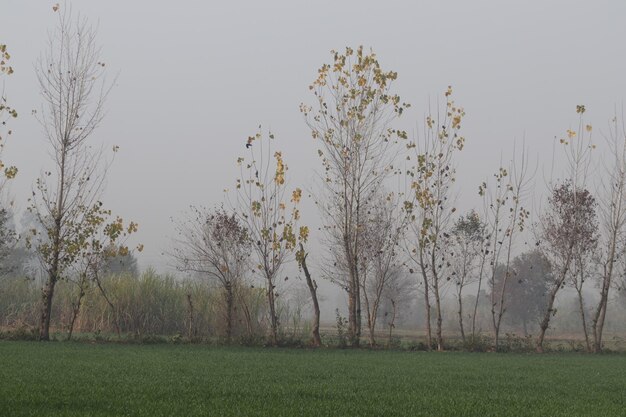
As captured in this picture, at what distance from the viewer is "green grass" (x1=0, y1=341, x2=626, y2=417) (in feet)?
23.0

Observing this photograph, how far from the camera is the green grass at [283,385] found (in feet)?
23.0

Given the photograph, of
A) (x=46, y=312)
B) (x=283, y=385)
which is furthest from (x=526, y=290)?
(x=283, y=385)

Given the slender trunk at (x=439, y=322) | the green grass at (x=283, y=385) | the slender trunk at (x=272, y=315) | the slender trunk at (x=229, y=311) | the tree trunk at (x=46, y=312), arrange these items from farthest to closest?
the slender trunk at (x=439, y=322) < the slender trunk at (x=272, y=315) < the slender trunk at (x=229, y=311) < the tree trunk at (x=46, y=312) < the green grass at (x=283, y=385)

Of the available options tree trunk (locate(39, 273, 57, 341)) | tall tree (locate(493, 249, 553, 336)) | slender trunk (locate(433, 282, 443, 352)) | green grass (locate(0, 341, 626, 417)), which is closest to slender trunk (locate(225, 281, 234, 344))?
green grass (locate(0, 341, 626, 417))

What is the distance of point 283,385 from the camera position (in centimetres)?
909

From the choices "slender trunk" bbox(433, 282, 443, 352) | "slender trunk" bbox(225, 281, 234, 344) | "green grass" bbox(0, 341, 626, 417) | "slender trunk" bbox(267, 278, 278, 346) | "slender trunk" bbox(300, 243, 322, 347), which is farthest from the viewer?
"slender trunk" bbox(433, 282, 443, 352)

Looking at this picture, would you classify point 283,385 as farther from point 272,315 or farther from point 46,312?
point 46,312

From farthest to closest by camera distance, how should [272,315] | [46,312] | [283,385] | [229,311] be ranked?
[272,315] → [229,311] → [46,312] → [283,385]

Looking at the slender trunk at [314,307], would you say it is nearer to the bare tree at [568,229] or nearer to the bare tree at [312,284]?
the bare tree at [312,284]

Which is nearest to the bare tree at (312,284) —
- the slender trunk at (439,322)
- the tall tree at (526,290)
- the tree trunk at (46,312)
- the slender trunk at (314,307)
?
the slender trunk at (314,307)

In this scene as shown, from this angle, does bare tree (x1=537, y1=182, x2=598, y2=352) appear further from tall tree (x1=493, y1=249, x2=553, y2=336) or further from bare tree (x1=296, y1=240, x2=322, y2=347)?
tall tree (x1=493, y1=249, x2=553, y2=336)

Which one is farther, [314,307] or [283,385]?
[314,307]

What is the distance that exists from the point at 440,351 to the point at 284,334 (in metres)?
4.86

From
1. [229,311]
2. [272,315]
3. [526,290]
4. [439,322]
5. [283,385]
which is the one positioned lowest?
[283,385]
